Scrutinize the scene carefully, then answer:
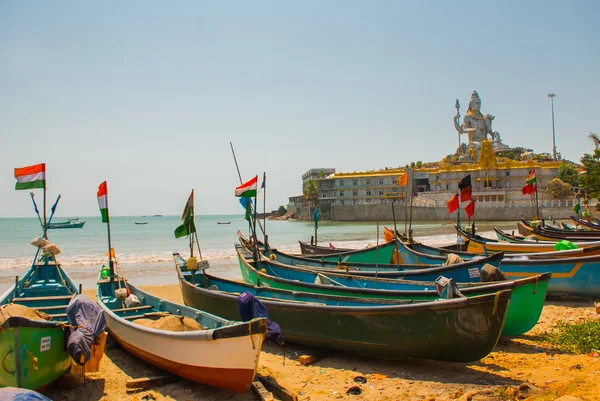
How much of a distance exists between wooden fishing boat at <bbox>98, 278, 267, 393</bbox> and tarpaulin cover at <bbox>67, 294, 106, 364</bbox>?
70cm

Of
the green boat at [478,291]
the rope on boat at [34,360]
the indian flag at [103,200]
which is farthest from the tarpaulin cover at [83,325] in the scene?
the indian flag at [103,200]

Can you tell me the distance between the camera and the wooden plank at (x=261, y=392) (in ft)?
22.7

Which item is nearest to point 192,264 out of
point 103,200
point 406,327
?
point 103,200

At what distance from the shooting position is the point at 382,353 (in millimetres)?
8180

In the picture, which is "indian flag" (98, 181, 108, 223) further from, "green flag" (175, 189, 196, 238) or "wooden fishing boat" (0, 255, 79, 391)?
"wooden fishing boat" (0, 255, 79, 391)

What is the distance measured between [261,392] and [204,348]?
1139 mm

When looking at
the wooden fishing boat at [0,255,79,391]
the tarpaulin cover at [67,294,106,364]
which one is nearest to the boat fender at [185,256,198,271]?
the wooden fishing boat at [0,255,79,391]

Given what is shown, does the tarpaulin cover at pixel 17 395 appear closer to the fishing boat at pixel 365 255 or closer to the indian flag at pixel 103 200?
the indian flag at pixel 103 200

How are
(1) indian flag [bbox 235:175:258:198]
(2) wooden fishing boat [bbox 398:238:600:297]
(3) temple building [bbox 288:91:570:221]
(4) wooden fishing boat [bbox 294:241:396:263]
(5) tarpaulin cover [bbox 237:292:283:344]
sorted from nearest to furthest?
(5) tarpaulin cover [bbox 237:292:283:344] → (2) wooden fishing boat [bbox 398:238:600:297] → (1) indian flag [bbox 235:175:258:198] → (4) wooden fishing boat [bbox 294:241:396:263] → (3) temple building [bbox 288:91:570:221]

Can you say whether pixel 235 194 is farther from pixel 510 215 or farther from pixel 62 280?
pixel 510 215

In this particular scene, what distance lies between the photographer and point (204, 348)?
6734mm

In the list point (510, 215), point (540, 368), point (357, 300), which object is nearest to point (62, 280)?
point (357, 300)

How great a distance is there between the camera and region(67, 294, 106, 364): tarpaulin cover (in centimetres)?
689

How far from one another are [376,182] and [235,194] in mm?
79941
